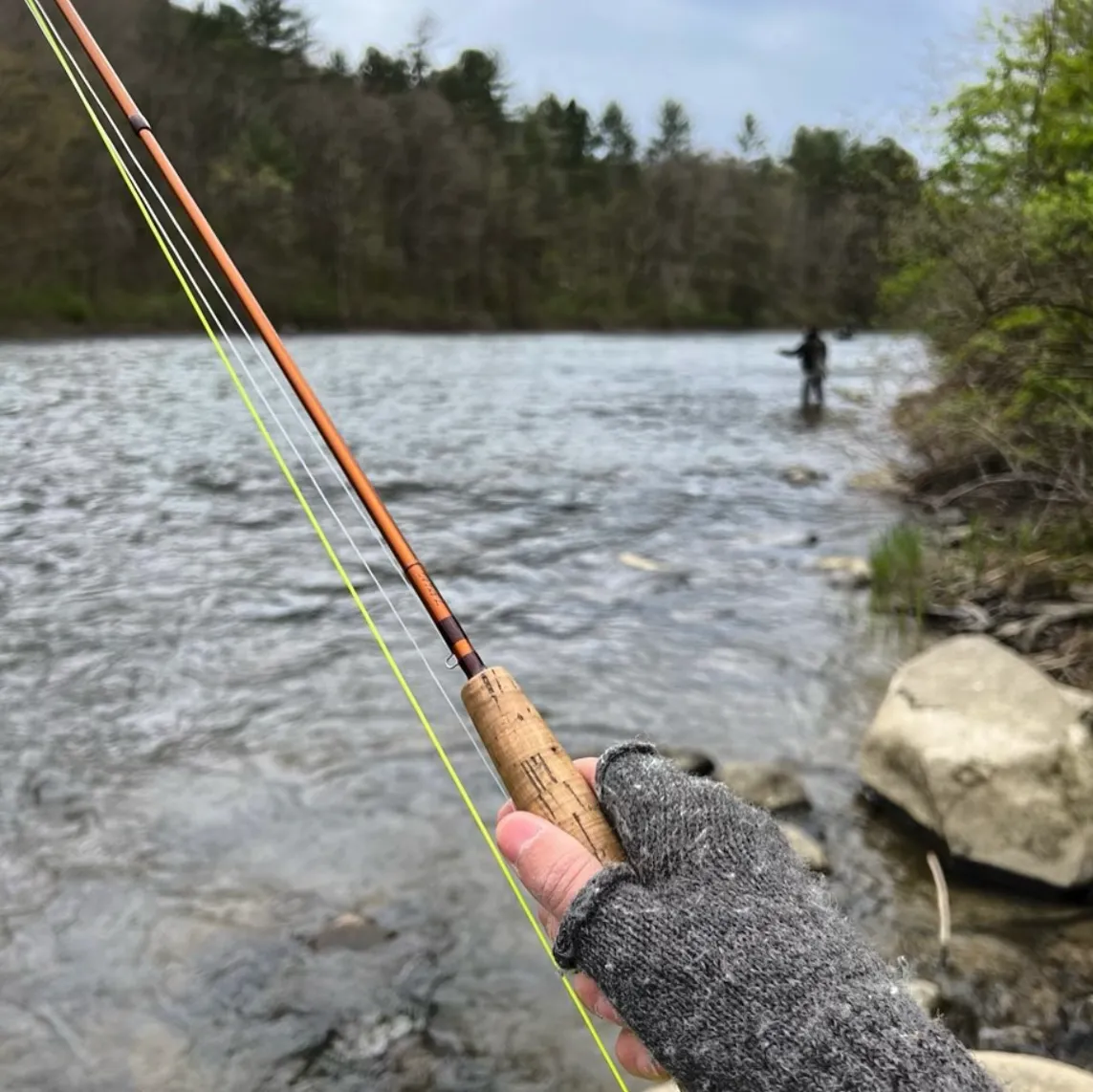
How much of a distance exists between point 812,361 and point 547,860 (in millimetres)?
24888

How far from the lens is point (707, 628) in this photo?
870 centimetres

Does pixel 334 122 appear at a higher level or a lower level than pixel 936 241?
higher

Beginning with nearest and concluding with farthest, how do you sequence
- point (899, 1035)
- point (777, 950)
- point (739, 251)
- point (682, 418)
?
point (899, 1035) → point (777, 950) → point (682, 418) → point (739, 251)

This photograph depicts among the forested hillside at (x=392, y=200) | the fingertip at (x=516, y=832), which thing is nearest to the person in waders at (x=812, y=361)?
the forested hillside at (x=392, y=200)

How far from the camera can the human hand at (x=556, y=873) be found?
1634 mm

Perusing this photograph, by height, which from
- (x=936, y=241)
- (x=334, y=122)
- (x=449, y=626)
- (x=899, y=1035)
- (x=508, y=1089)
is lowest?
(x=508, y=1089)

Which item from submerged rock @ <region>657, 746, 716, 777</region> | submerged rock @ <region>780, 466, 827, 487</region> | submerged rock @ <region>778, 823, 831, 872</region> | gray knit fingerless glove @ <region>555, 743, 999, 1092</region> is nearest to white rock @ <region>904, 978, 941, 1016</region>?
submerged rock @ <region>778, 823, 831, 872</region>

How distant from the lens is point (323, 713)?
6863mm

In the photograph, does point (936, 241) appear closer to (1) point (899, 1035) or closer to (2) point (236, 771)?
(2) point (236, 771)

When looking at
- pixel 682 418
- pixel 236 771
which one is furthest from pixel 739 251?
pixel 236 771

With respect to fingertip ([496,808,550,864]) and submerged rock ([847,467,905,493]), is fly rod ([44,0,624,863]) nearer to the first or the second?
fingertip ([496,808,550,864])

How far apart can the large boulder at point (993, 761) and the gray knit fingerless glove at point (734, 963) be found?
352 cm

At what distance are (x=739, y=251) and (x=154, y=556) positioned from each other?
2711 inches

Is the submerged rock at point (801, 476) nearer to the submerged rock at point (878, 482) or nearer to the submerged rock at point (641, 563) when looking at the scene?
the submerged rock at point (878, 482)
